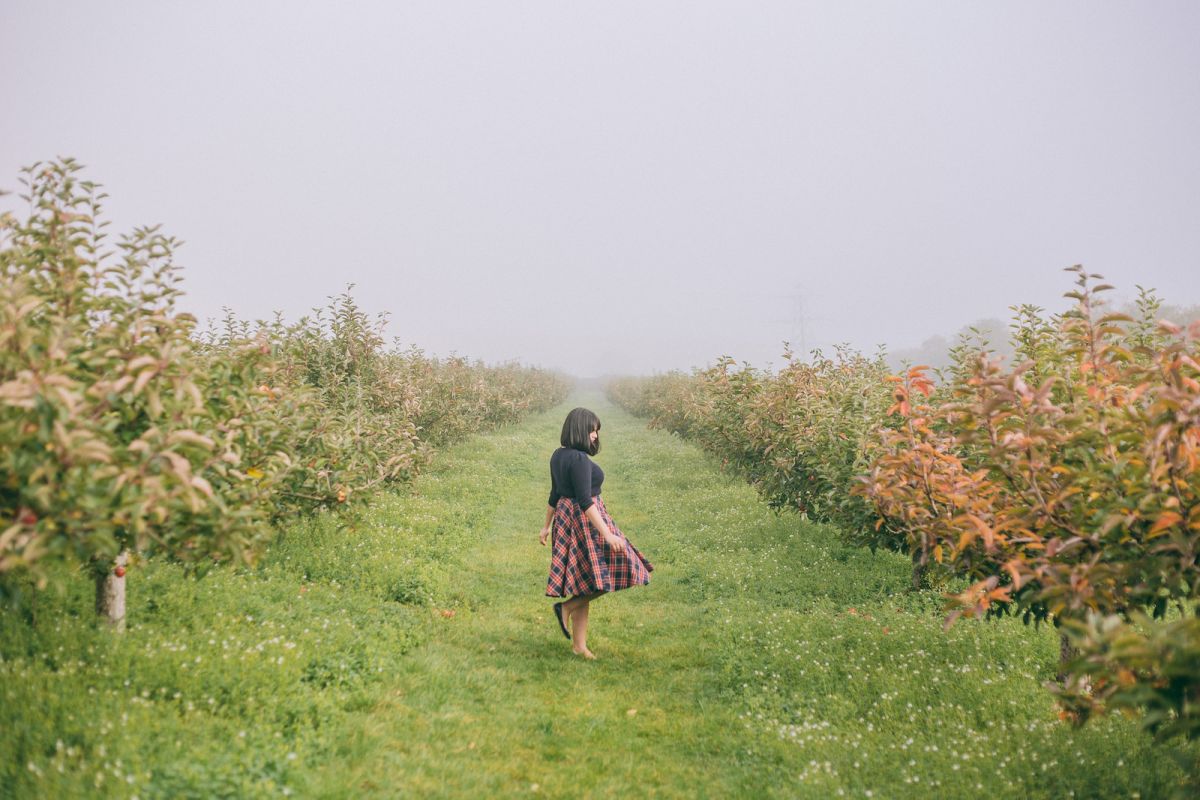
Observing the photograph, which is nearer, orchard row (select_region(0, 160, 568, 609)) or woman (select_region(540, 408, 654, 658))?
orchard row (select_region(0, 160, 568, 609))

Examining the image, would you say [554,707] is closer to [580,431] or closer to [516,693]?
[516,693]

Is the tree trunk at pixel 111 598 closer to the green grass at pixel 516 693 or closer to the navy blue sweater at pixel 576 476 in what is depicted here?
the green grass at pixel 516 693

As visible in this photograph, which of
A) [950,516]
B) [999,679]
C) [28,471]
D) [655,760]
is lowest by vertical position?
[655,760]

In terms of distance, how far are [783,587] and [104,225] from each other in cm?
856

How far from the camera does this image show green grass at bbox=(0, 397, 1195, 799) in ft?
14.9

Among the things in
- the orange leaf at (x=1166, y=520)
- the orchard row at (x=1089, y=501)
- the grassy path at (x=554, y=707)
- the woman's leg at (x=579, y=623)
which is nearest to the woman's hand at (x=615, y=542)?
the woman's leg at (x=579, y=623)

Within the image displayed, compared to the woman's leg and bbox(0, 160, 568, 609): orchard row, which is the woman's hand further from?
bbox(0, 160, 568, 609): orchard row

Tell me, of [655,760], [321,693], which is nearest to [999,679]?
[655,760]

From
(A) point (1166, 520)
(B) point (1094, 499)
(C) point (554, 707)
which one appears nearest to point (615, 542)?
(C) point (554, 707)

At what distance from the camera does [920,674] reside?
6508 millimetres

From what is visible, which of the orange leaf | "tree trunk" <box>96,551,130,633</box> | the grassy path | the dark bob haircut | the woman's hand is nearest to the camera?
the orange leaf

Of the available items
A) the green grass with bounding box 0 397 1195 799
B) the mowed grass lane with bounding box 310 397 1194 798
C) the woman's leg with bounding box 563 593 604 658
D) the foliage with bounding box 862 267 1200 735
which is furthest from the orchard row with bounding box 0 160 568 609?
the foliage with bounding box 862 267 1200 735

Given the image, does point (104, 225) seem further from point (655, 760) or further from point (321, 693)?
point (655, 760)

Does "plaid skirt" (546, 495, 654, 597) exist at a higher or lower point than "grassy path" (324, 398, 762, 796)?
higher
